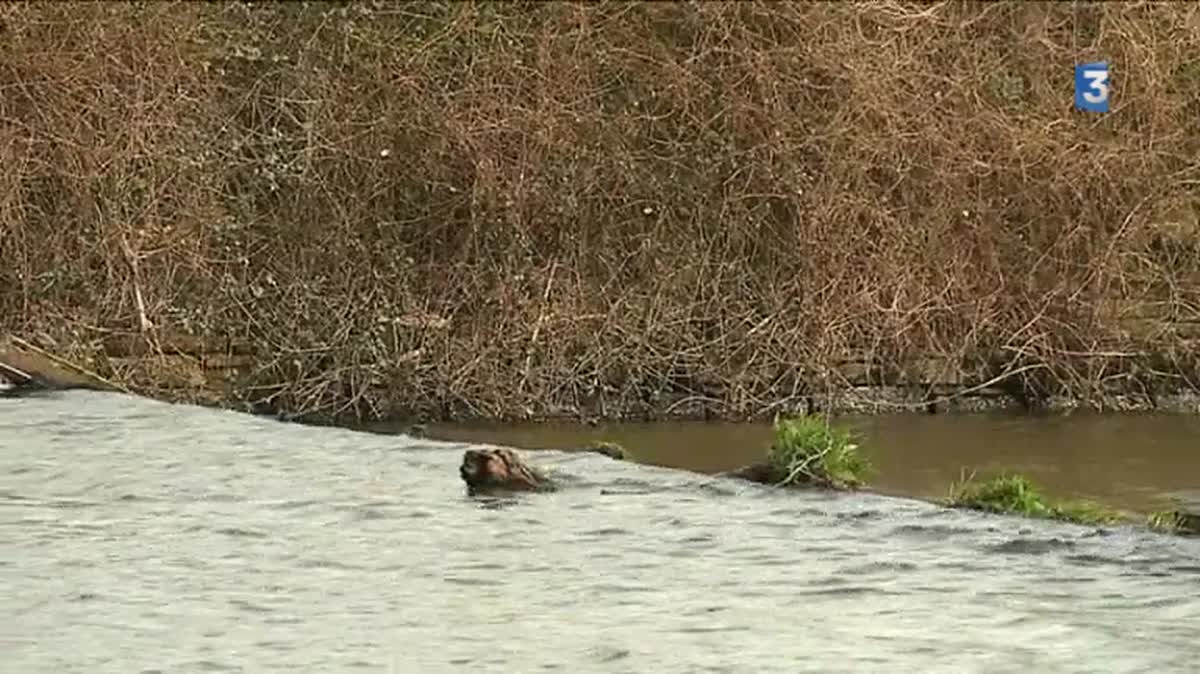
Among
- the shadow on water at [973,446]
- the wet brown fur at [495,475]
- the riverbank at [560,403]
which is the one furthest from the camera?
the riverbank at [560,403]

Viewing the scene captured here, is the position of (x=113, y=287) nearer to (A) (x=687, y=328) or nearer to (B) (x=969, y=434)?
(A) (x=687, y=328)

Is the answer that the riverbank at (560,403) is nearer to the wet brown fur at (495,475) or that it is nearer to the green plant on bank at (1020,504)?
the wet brown fur at (495,475)

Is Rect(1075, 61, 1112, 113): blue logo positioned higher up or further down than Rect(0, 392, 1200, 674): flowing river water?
higher up

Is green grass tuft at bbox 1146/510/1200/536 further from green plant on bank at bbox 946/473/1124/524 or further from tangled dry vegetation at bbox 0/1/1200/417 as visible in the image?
tangled dry vegetation at bbox 0/1/1200/417

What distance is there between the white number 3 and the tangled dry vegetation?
0.14m

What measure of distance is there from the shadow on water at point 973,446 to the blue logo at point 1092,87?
2.46 metres

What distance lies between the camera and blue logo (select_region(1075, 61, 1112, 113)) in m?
15.9

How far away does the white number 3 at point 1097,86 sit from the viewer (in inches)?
625

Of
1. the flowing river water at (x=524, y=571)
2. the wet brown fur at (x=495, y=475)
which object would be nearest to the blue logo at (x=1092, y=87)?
the flowing river water at (x=524, y=571)

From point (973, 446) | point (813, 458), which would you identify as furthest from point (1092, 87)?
point (813, 458)

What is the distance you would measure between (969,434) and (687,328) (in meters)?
2.16

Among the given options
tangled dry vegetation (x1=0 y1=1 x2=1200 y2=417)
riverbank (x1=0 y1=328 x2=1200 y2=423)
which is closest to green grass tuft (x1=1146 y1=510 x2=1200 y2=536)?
riverbank (x1=0 y1=328 x2=1200 y2=423)

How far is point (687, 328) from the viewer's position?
588 inches

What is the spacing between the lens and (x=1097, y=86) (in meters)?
15.9
